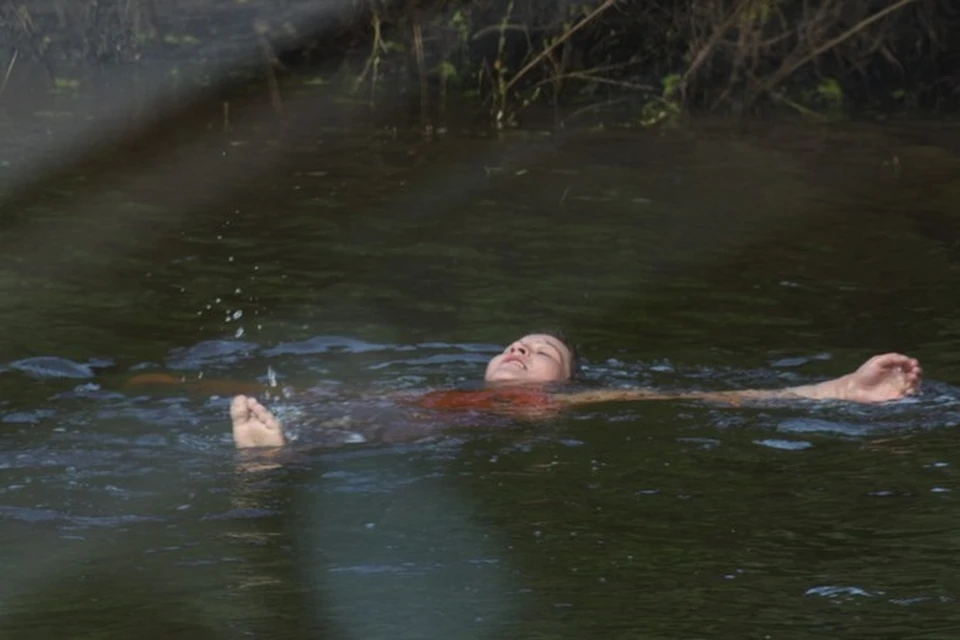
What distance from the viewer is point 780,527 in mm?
A: 7004

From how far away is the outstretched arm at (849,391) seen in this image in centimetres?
880

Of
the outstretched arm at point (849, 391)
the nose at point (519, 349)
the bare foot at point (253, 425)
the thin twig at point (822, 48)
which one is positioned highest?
the thin twig at point (822, 48)

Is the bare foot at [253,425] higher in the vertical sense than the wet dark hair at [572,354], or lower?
higher

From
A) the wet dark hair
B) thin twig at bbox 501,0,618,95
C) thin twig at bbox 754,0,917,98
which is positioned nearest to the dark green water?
the wet dark hair

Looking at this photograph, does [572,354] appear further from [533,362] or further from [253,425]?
[253,425]

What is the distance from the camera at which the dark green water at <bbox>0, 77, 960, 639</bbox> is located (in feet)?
20.6

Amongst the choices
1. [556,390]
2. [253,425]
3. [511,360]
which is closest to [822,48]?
[511,360]

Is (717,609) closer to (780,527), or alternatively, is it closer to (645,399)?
(780,527)

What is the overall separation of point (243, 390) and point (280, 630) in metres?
3.67

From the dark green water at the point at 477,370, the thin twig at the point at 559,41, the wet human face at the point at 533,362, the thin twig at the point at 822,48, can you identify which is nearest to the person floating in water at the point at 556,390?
the wet human face at the point at 533,362

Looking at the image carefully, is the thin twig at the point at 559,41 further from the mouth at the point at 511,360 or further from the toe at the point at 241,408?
the toe at the point at 241,408

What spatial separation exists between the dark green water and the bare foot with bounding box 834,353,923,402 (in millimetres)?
98

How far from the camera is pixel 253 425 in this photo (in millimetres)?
7980

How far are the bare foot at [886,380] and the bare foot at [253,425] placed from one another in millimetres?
2595
